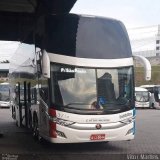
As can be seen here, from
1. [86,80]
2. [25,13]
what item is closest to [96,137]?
[86,80]

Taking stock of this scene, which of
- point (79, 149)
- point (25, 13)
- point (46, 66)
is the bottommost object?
point (79, 149)

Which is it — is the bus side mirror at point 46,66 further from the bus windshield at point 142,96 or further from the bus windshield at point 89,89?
the bus windshield at point 142,96

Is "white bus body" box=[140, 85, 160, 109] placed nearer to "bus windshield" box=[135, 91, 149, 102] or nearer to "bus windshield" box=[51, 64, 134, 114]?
"bus windshield" box=[135, 91, 149, 102]

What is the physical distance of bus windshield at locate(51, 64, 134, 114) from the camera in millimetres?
13227

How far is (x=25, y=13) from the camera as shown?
20984mm

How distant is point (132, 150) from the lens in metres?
14.0

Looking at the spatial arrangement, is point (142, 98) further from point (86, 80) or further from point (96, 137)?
point (96, 137)

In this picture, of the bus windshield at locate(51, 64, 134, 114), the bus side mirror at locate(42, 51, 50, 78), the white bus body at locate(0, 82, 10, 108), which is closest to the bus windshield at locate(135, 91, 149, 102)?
the white bus body at locate(0, 82, 10, 108)

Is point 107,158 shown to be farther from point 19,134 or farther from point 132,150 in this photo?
point 19,134

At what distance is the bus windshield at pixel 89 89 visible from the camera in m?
13.2

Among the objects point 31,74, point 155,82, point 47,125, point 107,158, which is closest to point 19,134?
point 31,74

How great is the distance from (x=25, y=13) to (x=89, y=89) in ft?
28.2

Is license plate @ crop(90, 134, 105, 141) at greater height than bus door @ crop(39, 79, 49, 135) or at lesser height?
lesser

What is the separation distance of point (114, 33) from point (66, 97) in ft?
7.57
